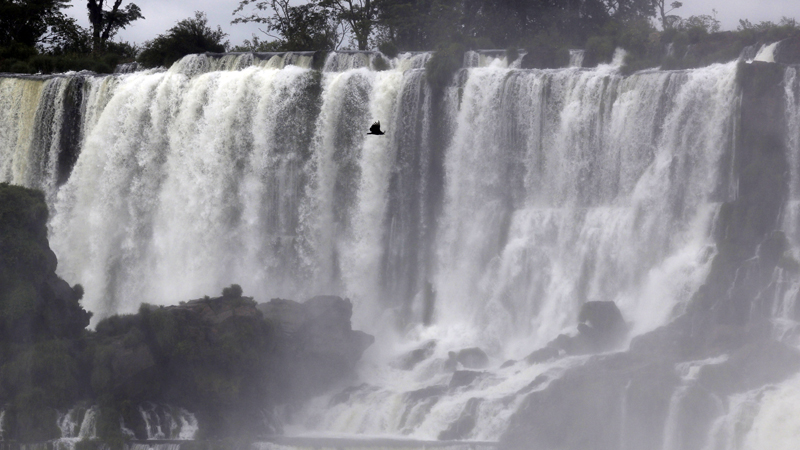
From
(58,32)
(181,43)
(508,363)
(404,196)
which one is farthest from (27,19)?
(508,363)

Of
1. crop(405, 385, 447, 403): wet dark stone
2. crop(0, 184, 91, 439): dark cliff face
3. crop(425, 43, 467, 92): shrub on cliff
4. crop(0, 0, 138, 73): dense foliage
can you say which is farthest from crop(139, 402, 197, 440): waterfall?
crop(0, 0, 138, 73): dense foliage

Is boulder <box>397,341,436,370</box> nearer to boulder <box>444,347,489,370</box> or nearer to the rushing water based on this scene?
the rushing water

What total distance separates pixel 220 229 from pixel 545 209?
426 inches

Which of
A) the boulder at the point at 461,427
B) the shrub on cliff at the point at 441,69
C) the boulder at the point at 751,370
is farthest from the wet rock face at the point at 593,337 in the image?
the shrub on cliff at the point at 441,69

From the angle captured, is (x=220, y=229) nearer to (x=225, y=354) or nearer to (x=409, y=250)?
(x=409, y=250)

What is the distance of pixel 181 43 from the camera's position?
165ft

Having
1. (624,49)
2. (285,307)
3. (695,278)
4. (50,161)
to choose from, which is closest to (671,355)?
(695,278)

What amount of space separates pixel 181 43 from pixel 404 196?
63.8 ft

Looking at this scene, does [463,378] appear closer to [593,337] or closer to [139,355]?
[593,337]

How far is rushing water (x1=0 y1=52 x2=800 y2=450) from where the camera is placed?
29484mm

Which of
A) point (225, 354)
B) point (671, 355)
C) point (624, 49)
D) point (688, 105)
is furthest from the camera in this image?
point (624, 49)

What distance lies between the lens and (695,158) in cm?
3009

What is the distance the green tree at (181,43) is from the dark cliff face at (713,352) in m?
26.8

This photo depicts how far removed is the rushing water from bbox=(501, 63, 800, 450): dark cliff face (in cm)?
38
